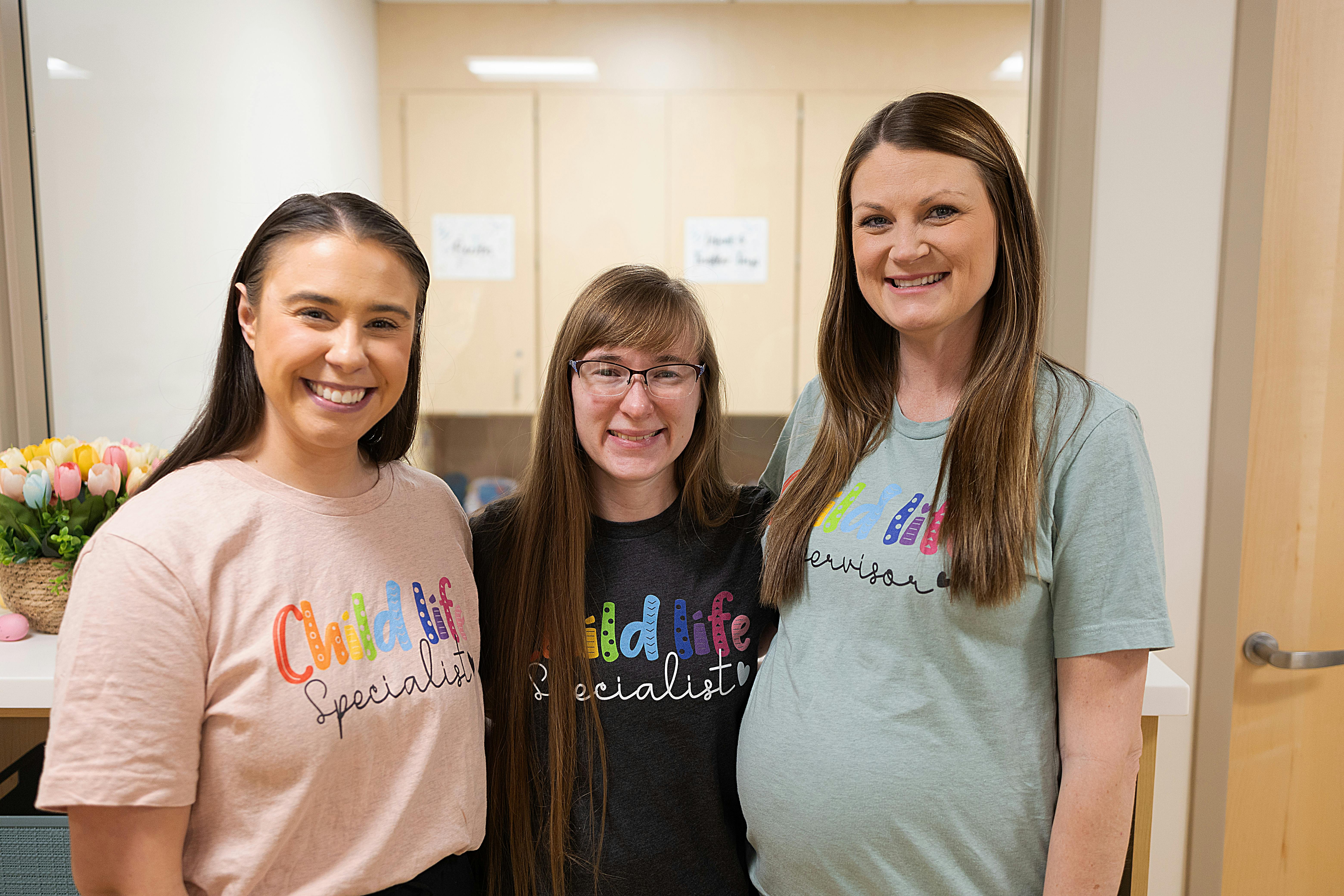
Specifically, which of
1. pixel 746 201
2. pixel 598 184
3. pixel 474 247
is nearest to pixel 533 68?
pixel 598 184

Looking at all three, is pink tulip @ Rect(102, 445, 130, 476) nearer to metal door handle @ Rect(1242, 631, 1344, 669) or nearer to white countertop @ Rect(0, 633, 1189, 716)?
white countertop @ Rect(0, 633, 1189, 716)

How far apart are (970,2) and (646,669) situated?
1716 mm

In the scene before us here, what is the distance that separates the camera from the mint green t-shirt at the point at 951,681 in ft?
2.97

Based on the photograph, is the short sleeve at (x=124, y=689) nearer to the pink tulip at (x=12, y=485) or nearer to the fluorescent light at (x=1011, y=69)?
the pink tulip at (x=12, y=485)

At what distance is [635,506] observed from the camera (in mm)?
1208

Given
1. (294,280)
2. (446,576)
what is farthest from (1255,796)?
(294,280)

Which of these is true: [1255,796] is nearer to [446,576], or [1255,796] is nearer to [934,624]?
[934,624]

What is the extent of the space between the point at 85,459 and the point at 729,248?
145cm

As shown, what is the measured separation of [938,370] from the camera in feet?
3.53

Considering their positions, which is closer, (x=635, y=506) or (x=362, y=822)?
(x=362, y=822)

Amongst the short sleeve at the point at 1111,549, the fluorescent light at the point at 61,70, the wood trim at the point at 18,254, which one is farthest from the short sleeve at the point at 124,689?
the fluorescent light at the point at 61,70

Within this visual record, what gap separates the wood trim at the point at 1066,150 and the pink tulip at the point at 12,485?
5.90 ft

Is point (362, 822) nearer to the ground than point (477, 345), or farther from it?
nearer to the ground

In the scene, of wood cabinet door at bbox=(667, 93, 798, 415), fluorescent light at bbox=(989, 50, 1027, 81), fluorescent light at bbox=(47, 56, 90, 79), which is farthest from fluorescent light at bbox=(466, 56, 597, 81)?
fluorescent light at bbox=(989, 50, 1027, 81)
